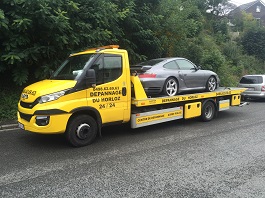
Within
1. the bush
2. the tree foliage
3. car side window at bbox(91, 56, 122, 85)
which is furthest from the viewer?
the bush

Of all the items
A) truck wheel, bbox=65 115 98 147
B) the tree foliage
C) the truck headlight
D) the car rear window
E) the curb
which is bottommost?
the curb

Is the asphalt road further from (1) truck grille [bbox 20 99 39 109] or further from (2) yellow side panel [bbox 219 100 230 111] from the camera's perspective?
(2) yellow side panel [bbox 219 100 230 111]

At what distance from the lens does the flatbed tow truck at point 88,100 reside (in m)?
5.63

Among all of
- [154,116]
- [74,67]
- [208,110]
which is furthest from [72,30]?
[208,110]

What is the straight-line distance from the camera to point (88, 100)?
19.8 ft

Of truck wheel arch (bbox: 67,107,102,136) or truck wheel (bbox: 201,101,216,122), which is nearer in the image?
truck wheel arch (bbox: 67,107,102,136)

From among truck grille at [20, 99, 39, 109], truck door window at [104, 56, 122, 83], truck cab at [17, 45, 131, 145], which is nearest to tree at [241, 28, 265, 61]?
truck cab at [17, 45, 131, 145]

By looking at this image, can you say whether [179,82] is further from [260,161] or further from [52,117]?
[52,117]

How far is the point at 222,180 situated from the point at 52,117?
11.4ft

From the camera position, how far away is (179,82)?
27.2 ft

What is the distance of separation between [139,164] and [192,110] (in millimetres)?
3981

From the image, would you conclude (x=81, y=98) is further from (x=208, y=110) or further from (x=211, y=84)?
(x=211, y=84)

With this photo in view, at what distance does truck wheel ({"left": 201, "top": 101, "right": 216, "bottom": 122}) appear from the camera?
8.98m

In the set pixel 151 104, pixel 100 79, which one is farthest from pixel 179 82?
pixel 100 79
